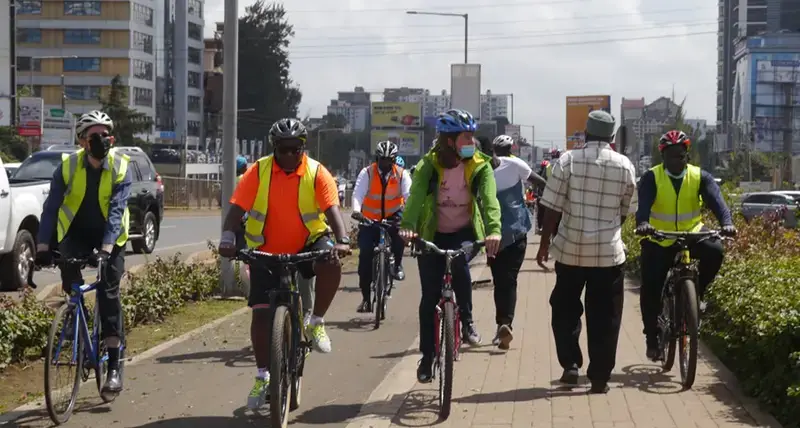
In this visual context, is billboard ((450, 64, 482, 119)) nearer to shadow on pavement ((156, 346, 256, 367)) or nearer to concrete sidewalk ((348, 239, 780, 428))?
concrete sidewalk ((348, 239, 780, 428))

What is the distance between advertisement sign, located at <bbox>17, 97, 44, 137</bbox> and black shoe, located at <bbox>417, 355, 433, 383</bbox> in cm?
4471

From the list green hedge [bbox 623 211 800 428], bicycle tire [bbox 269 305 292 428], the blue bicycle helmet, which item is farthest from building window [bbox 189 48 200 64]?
bicycle tire [bbox 269 305 292 428]

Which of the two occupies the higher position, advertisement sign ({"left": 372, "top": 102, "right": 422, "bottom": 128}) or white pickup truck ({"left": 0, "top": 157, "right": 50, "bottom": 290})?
advertisement sign ({"left": 372, "top": 102, "right": 422, "bottom": 128})

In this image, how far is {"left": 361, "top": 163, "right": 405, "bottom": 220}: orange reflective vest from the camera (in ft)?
42.0

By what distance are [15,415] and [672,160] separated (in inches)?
188

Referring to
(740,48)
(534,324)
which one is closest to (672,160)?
(534,324)

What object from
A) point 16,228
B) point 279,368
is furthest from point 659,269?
point 16,228

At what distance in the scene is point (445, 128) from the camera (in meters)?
7.88

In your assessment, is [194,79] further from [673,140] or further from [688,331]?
[688,331]

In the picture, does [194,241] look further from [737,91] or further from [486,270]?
[737,91]

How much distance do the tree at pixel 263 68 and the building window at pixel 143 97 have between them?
880 centimetres

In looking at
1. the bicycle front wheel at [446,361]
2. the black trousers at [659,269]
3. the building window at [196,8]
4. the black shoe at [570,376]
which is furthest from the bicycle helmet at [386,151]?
the building window at [196,8]

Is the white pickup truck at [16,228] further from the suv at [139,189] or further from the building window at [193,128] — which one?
the building window at [193,128]

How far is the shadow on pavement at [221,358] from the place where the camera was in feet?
31.4
